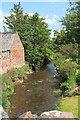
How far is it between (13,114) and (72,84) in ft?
19.4

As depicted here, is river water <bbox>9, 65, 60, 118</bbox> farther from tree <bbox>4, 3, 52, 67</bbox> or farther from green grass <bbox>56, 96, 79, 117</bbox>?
tree <bbox>4, 3, 52, 67</bbox>

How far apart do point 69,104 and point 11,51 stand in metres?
15.4

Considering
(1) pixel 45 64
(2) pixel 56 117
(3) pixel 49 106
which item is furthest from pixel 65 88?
(1) pixel 45 64

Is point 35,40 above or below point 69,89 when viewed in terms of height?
above

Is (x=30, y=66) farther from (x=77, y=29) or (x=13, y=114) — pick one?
(x=13, y=114)

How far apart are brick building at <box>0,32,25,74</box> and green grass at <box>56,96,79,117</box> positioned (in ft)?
37.7

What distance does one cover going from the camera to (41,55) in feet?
102

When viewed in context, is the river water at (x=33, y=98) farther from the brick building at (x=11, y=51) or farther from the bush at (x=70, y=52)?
the bush at (x=70, y=52)

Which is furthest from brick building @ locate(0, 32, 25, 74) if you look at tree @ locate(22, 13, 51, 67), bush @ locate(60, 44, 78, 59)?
bush @ locate(60, 44, 78, 59)

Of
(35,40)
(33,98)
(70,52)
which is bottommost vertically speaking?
(33,98)

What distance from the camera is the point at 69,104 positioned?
1350cm

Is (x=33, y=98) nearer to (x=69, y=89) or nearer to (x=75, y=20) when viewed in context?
(x=69, y=89)

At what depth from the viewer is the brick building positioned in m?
25.7

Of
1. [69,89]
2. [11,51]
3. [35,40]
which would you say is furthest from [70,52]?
[69,89]
